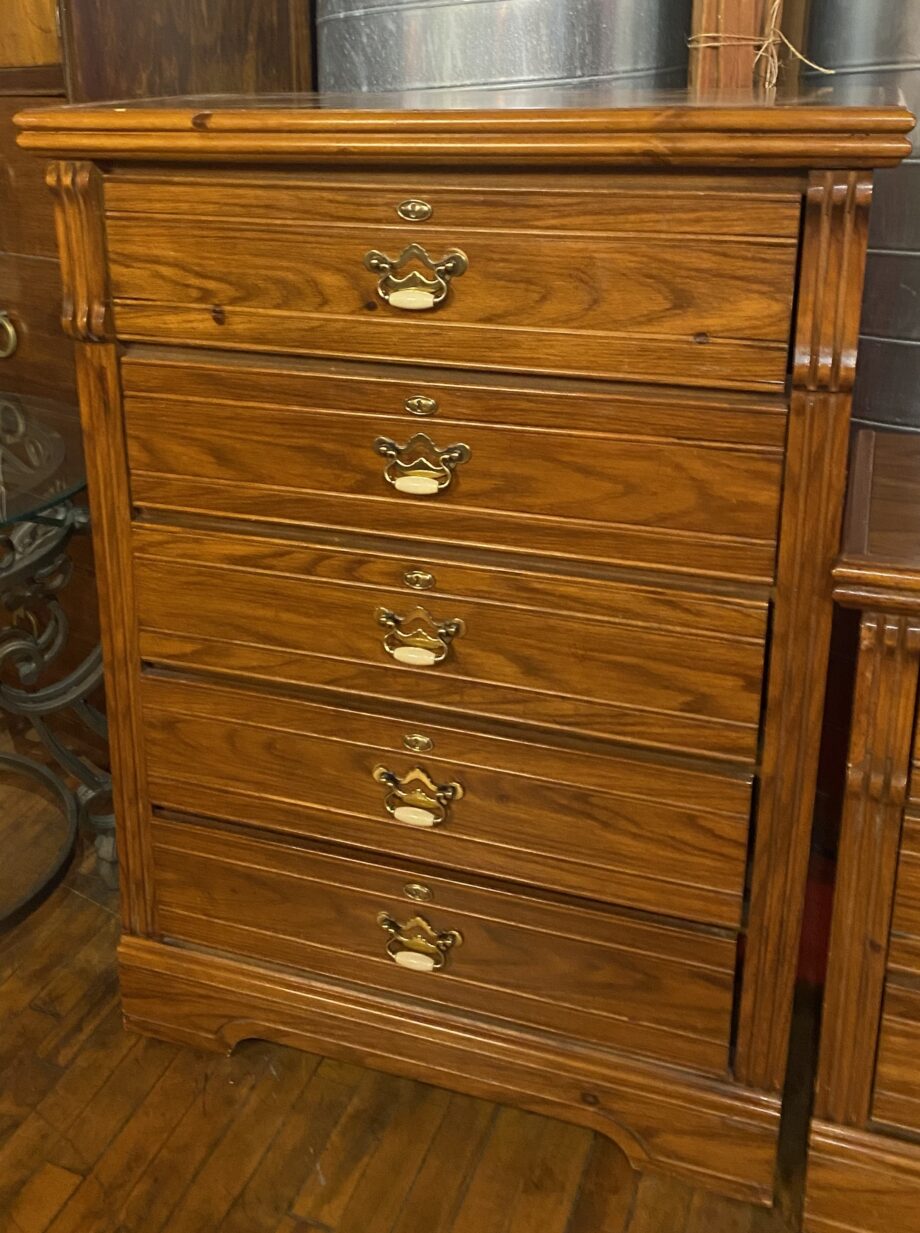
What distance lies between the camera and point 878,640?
1100 mm

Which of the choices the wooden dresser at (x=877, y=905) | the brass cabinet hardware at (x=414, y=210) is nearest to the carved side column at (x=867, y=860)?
the wooden dresser at (x=877, y=905)

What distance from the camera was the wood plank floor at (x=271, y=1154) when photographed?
1.34m

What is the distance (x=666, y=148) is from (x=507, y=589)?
1.36ft

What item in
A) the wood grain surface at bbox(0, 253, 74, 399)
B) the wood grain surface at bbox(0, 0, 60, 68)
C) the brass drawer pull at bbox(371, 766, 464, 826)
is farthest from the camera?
the wood grain surface at bbox(0, 253, 74, 399)

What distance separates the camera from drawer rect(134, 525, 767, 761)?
117 cm

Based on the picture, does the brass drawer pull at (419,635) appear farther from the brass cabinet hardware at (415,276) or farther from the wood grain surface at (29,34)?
the wood grain surface at (29,34)

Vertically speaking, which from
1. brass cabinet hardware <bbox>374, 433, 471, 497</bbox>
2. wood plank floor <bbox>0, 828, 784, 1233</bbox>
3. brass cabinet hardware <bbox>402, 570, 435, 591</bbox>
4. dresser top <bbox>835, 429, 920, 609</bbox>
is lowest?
wood plank floor <bbox>0, 828, 784, 1233</bbox>

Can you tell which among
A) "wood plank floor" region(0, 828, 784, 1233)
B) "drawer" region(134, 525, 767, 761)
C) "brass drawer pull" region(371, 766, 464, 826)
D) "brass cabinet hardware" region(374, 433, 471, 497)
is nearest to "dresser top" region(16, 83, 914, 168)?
"brass cabinet hardware" region(374, 433, 471, 497)

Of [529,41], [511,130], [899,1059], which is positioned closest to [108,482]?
[511,130]

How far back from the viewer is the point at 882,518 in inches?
46.8

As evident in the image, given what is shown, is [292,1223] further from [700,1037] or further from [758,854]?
[758,854]

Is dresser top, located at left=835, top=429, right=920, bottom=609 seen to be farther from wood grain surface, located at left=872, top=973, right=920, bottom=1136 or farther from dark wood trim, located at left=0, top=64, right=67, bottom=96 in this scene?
dark wood trim, located at left=0, top=64, right=67, bottom=96

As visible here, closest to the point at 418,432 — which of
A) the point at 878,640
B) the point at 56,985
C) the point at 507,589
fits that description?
the point at 507,589

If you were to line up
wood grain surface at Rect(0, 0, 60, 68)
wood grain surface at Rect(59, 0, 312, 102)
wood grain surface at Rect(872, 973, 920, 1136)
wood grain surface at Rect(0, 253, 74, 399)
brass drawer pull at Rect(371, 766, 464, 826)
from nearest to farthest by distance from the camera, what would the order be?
wood grain surface at Rect(872, 973, 920, 1136), brass drawer pull at Rect(371, 766, 464, 826), wood grain surface at Rect(59, 0, 312, 102), wood grain surface at Rect(0, 0, 60, 68), wood grain surface at Rect(0, 253, 74, 399)
